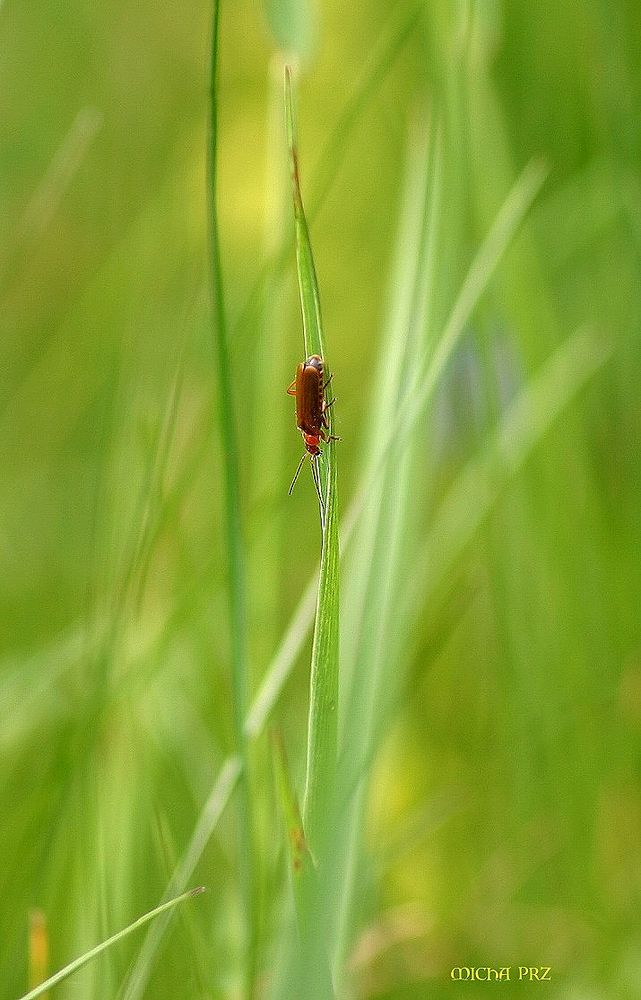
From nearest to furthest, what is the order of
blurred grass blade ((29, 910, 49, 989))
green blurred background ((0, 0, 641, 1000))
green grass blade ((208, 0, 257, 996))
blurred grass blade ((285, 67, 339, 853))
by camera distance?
1. blurred grass blade ((285, 67, 339, 853))
2. green grass blade ((208, 0, 257, 996))
3. blurred grass blade ((29, 910, 49, 989))
4. green blurred background ((0, 0, 641, 1000))

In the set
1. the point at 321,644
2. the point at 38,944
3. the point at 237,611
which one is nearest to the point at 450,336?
the point at 237,611

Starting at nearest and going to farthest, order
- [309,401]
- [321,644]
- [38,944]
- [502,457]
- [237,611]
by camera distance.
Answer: [321,644]
[237,611]
[38,944]
[309,401]
[502,457]

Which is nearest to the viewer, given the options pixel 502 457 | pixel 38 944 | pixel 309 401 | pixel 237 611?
pixel 237 611

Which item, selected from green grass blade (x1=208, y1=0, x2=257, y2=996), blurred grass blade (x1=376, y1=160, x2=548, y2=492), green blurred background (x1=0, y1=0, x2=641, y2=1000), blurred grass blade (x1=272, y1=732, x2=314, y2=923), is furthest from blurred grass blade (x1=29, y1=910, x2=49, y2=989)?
blurred grass blade (x1=376, y1=160, x2=548, y2=492)

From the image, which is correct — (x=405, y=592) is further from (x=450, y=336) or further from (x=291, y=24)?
(x=291, y=24)

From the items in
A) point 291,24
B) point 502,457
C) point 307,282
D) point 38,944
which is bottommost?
point 38,944

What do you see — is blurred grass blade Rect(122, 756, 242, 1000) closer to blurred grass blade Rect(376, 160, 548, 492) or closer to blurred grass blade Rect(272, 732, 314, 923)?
blurred grass blade Rect(272, 732, 314, 923)

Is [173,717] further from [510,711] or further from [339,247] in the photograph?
[339,247]
